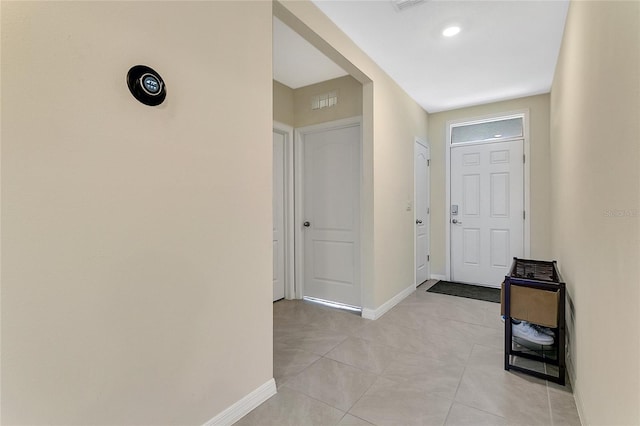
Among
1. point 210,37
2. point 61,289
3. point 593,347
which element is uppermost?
point 210,37

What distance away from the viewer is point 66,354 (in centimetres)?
106

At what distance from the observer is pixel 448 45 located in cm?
276

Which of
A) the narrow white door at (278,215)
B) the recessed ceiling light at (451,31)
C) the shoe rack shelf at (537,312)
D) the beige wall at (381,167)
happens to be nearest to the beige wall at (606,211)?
the shoe rack shelf at (537,312)

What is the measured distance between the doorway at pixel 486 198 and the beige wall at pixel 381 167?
0.94 meters

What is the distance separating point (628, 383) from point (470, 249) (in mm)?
3672

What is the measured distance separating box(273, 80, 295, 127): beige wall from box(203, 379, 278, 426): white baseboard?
105 inches

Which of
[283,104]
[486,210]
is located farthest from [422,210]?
[283,104]

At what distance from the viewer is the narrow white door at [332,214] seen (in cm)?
351

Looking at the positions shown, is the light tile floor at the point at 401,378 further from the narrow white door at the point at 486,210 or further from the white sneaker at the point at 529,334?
the narrow white door at the point at 486,210

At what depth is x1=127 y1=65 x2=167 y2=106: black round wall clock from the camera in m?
1.22

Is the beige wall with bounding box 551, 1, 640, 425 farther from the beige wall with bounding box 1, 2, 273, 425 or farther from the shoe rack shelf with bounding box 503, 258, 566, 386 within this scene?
the beige wall with bounding box 1, 2, 273, 425

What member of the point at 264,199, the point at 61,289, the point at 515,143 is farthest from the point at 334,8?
the point at 515,143

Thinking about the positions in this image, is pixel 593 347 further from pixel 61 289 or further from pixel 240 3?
pixel 240 3

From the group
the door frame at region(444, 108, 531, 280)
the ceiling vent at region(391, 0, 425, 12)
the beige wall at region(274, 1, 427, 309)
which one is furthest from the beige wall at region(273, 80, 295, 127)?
the door frame at region(444, 108, 531, 280)
